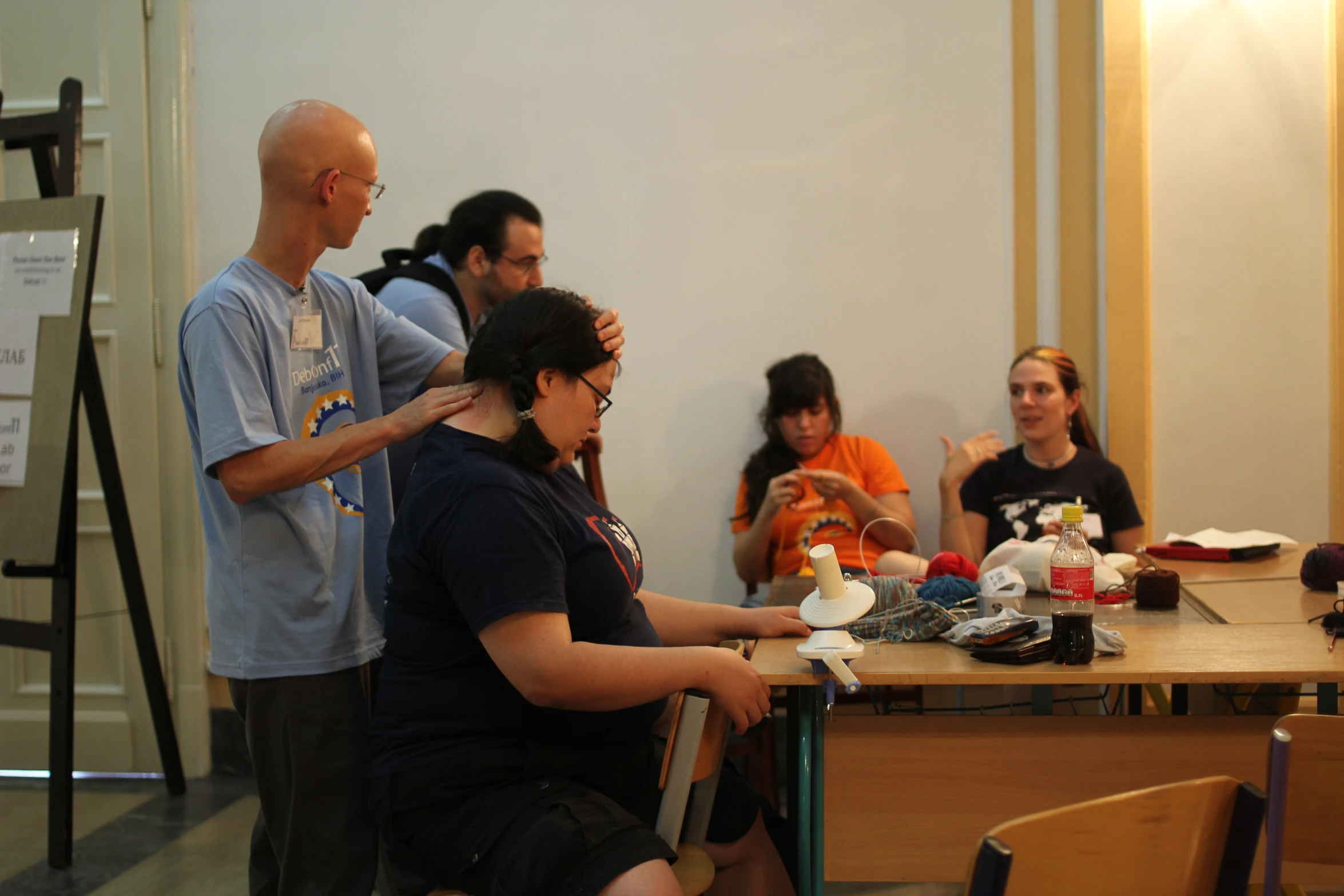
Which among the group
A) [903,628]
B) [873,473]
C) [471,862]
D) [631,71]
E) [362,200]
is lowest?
[471,862]

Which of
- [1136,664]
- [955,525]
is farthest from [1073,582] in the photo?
[955,525]

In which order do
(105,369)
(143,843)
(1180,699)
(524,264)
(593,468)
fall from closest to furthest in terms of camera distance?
(1180,699), (524,264), (143,843), (593,468), (105,369)

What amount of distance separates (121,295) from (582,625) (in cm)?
248

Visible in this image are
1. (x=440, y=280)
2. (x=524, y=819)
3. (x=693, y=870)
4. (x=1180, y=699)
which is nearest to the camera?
(x=524, y=819)

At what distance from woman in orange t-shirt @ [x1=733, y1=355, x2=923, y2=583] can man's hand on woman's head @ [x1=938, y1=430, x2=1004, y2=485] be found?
17cm

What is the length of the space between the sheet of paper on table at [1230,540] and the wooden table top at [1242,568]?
1.5 inches

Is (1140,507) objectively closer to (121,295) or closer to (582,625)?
(582,625)

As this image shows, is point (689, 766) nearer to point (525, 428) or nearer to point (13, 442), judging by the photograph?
point (525, 428)

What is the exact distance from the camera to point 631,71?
10.5 feet

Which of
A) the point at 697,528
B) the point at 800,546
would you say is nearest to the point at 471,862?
the point at 800,546

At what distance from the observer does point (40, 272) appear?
256 centimetres

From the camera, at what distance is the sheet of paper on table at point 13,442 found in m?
2.53

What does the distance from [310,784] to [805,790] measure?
0.80 meters

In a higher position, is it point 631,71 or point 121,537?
point 631,71
